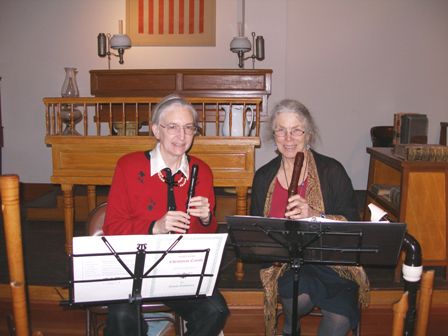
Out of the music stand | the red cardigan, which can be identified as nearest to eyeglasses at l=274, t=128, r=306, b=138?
the red cardigan

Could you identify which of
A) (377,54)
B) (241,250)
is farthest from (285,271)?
(377,54)

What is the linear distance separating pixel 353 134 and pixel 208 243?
5393mm

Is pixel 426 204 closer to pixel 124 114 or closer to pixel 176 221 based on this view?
pixel 176 221

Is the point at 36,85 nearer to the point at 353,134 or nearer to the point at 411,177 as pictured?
the point at 353,134

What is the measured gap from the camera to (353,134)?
681cm

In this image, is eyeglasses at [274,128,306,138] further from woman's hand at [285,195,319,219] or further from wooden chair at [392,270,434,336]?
wooden chair at [392,270,434,336]

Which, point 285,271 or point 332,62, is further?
point 332,62

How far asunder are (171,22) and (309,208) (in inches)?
196

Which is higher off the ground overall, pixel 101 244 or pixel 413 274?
pixel 101 244

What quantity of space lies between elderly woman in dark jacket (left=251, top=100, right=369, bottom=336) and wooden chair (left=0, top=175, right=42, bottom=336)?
1.27 m

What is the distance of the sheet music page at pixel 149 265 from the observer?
173 centimetres

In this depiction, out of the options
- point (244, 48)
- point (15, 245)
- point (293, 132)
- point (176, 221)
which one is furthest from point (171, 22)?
point (15, 245)

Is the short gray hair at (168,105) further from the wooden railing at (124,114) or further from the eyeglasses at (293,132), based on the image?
the wooden railing at (124,114)

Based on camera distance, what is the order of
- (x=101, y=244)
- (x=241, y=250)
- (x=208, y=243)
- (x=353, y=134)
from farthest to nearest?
(x=353, y=134) → (x=241, y=250) → (x=208, y=243) → (x=101, y=244)
